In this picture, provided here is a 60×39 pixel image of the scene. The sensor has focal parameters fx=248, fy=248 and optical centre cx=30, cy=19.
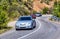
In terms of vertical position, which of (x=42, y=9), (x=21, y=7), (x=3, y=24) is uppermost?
(x=3, y=24)

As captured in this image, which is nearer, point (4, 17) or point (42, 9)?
point (4, 17)

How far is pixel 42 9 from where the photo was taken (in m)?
121

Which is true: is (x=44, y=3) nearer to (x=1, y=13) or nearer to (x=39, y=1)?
(x=39, y=1)

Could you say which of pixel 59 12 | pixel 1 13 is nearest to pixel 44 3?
pixel 59 12

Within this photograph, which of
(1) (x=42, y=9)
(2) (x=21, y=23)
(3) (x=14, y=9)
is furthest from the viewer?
(1) (x=42, y=9)

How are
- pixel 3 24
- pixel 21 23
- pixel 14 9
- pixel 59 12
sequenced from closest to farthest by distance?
1. pixel 21 23
2. pixel 3 24
3. pixel 59 12
4. pixel 14 9

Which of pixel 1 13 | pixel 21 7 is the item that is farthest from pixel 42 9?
pixel 1 13

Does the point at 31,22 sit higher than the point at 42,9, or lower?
higher

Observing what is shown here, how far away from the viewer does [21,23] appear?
25.5m

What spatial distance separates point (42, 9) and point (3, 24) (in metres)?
93.9

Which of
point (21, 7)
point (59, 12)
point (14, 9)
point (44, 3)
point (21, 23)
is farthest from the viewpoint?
point (44, 3)

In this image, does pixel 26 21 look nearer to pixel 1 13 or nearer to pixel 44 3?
pixel 1 13

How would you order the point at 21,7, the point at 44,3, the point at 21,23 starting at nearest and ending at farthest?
1. the point at 21,23
2. the point at 21,7
3. the point at 44,3

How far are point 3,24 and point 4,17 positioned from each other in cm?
78
